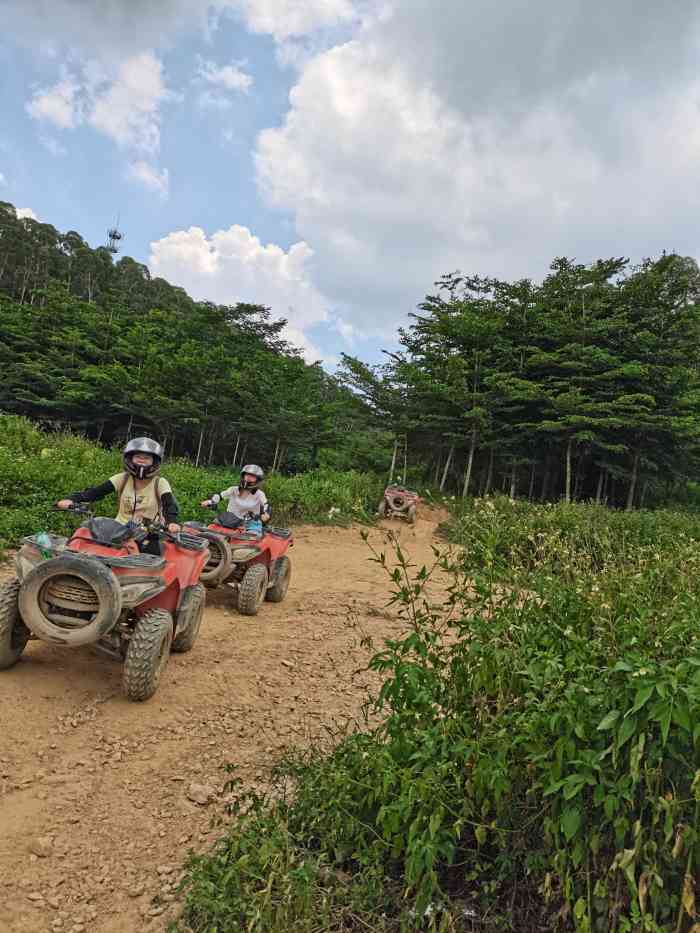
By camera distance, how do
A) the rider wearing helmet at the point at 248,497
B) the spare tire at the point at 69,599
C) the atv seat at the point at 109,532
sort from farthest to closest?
the rider wearing helmet at the point at 248,497 < the atv seat at the point at 109,532 < the spare tire at the point at 69,599

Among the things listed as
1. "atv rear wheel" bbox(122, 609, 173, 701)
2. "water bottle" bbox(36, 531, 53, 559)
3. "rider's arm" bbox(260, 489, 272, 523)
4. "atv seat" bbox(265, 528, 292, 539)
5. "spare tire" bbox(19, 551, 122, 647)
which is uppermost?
"rider's arm" bbox(260, 489, 272, 523)

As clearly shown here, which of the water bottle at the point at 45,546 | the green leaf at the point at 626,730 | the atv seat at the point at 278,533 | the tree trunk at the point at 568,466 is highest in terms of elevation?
the tree trunk at the point at 568,466

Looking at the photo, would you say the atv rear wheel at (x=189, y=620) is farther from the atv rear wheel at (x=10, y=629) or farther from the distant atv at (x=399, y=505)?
the distant atv at (x=399, y=505)

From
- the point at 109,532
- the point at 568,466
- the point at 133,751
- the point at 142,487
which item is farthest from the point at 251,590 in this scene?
the point at 568,466

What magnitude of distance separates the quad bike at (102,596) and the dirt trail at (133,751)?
28cm

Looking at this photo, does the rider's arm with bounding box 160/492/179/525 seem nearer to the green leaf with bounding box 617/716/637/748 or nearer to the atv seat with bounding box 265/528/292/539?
the atv seat with bounding box 265/528/292/539

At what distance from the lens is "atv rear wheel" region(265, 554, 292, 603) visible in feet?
19.4

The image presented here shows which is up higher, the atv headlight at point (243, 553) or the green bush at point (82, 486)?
the green bush at point (82, 486)

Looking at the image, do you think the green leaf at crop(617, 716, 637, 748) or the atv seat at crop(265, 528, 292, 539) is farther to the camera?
the atv seat at crop(265, 528, 292, 539)

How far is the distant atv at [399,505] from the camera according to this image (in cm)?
1343

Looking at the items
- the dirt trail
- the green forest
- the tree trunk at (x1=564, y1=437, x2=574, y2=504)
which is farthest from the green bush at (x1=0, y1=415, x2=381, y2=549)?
the tree trunk at (x1=564, y1=437, x2=574, y2=504)

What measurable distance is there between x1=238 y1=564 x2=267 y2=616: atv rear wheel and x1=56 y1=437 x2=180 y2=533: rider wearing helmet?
1486 mm

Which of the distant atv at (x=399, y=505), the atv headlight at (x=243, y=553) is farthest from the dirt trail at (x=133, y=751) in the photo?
the distant atv at (x=399, y=505)

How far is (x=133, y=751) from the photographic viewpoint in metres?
2.75
